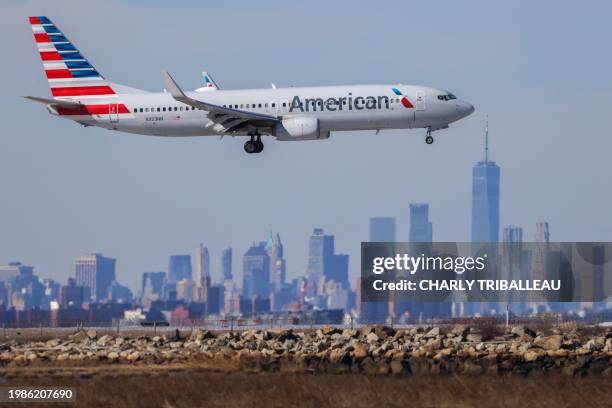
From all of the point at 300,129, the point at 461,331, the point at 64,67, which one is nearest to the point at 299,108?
the point at 300,129

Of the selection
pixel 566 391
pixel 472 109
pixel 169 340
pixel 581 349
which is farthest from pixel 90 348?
pixel 472 109

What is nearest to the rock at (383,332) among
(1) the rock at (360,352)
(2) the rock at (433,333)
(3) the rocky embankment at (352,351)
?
(3) the rocky embankment at (352,351)

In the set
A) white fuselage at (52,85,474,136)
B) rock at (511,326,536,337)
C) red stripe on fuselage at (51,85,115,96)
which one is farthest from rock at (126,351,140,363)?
red stripe on fuselage at (51,85,115,96)

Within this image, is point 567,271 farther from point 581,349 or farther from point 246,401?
point 246,401

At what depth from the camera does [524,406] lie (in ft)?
136

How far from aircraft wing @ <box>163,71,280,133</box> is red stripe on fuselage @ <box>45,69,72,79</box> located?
12114mm

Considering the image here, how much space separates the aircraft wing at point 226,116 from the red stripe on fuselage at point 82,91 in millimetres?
7879

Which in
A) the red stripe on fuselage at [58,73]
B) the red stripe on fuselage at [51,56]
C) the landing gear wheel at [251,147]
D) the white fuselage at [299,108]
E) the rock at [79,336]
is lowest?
the rock at [79,336]

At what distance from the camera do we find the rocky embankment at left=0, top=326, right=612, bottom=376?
53219mm

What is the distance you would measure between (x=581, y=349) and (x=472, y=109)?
97.7 ft

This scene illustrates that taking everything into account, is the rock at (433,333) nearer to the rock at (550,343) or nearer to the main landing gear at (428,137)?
the rock at (550,343)

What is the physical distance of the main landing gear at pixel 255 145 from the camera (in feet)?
281

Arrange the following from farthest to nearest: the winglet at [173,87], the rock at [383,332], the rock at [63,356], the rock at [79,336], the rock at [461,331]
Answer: the winglet at [173,87] < the rock at [79,336] < the rock at [461,331] < the rock at [383,332] < the rock at [63,356]

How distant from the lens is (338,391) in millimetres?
44031
